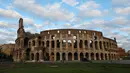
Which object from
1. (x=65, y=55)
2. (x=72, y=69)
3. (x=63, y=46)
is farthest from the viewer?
(x=63, y=46)

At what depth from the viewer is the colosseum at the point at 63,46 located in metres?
58.2

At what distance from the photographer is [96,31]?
63.8 m

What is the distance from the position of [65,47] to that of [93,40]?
11.1 meters

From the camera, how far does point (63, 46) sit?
5922 cm

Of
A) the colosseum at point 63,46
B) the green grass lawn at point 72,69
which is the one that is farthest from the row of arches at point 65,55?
the green grass lawn at point 72,69

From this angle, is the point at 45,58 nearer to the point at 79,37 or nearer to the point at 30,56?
the point at 30,56

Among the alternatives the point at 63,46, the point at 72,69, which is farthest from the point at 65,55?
the point at 72,69

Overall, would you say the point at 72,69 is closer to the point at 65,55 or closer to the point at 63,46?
the point at 65,55

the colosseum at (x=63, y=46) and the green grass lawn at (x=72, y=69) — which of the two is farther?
the colosseum at (x=63, y=46)

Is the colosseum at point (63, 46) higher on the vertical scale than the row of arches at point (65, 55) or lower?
higher

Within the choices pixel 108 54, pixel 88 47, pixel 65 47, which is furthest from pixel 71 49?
pixel 108 54

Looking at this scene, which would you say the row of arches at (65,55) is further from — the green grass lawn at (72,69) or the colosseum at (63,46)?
the green grass lawn at (72,69)

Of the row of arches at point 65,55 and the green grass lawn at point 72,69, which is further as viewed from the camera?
the row of arches at point 65,55

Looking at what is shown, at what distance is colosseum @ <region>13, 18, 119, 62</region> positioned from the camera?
5822 cm
